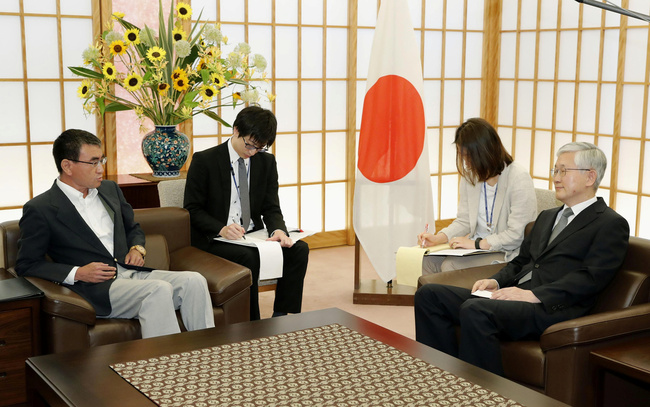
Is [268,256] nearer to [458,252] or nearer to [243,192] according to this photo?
[243,192]

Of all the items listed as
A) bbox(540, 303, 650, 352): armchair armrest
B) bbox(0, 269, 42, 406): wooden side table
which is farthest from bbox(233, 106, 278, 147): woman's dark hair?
bbox(540, 303, 650, 352): armchair armrest

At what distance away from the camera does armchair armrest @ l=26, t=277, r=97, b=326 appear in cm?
273

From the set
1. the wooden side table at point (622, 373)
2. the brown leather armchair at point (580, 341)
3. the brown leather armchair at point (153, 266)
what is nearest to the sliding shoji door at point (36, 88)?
the brown leather armchair at point (153, 266)

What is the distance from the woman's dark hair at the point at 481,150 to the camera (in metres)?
3.50

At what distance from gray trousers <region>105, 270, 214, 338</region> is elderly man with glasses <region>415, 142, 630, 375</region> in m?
0.91

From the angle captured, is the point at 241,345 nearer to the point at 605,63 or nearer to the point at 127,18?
the point at 127,18

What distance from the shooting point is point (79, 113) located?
4.77m

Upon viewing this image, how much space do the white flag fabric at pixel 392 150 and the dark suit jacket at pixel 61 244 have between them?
162 cm

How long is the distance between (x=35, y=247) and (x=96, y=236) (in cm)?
25

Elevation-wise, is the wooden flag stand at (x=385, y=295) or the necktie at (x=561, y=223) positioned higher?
the necktie at (x=561, y=223)

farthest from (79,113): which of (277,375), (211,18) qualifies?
(277,375)

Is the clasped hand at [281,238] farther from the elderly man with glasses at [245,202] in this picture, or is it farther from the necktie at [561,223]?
the necktie at [561,223]

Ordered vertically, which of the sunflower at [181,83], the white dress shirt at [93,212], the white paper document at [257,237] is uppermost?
the sunflower at [181,83]

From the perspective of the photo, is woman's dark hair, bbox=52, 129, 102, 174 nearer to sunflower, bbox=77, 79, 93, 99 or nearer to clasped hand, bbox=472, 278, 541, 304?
sunflower, bbox=77, 79, 93, 99
